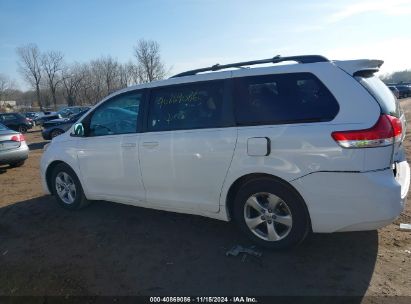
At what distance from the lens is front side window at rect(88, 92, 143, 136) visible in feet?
15.3

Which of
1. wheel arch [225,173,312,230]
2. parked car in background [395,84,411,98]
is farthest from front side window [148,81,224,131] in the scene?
parked car in background [395,84,411,98]

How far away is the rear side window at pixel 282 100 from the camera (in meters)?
3.34

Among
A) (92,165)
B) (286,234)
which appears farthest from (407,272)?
(92,165)

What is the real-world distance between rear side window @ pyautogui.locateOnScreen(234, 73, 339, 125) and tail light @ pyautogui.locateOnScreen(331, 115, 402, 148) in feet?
→ 0.74

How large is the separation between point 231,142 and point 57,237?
2.65m

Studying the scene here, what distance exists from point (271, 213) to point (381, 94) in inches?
61.8

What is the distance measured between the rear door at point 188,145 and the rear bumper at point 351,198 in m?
0.92

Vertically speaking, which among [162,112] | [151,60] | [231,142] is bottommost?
[231,142]

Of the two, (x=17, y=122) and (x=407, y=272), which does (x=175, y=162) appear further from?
(x=17, y=122)

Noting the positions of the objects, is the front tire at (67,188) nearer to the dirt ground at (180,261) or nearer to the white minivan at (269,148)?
the dirt ground at (180,261)

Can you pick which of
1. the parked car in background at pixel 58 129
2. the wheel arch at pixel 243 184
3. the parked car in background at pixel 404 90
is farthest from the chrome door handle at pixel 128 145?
the parked car in background at pixel 404 90

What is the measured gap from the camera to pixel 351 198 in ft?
10.6

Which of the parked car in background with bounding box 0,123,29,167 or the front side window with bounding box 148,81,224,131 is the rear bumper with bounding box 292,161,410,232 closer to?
the front side window with bounding box 148,81,224,131

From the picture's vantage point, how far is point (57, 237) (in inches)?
182
